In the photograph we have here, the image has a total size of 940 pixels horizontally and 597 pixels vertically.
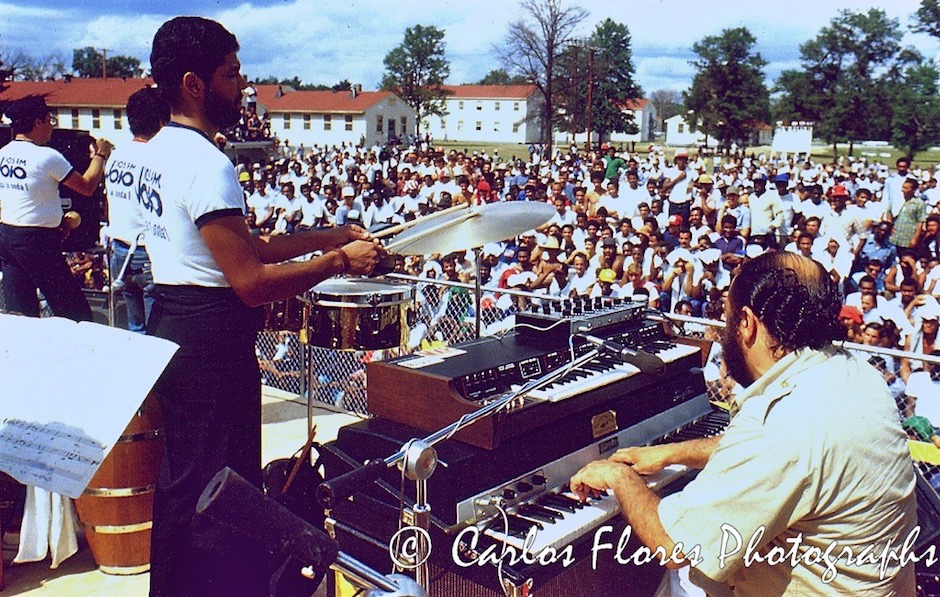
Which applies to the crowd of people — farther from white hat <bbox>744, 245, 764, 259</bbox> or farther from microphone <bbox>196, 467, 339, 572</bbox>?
microphone <bbox>196, 467, 339, 572</bbox>

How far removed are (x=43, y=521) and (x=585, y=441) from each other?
250 centimetres

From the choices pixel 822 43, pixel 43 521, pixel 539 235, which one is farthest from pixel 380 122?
pixel 43 521

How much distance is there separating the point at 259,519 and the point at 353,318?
118 inches

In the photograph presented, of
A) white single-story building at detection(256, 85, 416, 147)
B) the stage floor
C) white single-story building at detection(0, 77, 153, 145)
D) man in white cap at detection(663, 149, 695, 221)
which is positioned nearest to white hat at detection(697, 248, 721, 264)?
man in white cap at detection(663, 149, 695, 221)

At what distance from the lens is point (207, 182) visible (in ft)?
8.36

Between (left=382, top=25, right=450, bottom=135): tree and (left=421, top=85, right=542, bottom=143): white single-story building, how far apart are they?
65.7 inches

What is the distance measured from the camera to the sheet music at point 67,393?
2.57 metres

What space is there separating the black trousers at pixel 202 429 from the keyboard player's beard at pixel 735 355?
1.51 m

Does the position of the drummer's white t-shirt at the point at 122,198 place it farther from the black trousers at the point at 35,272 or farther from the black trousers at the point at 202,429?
the black trousers at the point at 202,429

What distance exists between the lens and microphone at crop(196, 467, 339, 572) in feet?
4.11

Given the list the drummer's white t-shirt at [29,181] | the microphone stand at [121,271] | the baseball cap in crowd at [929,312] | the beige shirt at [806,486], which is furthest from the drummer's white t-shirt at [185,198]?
the baseball cap in crowd at [929,312]

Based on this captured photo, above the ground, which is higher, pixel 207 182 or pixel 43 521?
pixel 207 182


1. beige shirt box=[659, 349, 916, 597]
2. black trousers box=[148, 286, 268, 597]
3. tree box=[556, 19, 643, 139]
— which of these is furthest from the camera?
tree box=[556, 19, 643, 139]

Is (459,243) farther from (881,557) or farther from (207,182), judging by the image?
(881,557)
